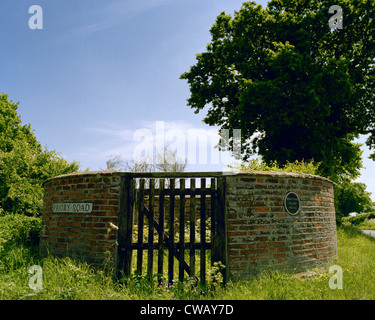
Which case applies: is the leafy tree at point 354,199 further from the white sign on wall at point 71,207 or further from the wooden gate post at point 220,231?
the white sign on wall at point 71,207

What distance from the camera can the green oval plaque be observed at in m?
5.41

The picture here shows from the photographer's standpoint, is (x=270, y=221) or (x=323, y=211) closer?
(x=270, y=221)

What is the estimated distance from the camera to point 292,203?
548cm

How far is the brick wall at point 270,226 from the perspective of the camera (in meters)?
4.79

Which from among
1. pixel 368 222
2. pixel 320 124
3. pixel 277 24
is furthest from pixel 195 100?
pixel 368 222

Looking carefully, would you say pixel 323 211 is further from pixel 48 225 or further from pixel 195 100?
pixel 195 100

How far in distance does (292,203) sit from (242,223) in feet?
4.13

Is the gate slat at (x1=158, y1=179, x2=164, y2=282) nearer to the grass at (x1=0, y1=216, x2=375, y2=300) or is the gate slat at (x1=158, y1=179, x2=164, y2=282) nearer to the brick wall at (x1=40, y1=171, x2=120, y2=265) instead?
the grass at (x1=0, y1=216, x2=375, y2=300)

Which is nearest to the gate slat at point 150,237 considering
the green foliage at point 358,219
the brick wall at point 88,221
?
the brick wall at point 88,221

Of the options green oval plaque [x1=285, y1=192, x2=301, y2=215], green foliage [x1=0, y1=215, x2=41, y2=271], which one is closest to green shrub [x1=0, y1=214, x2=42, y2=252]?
green foliage [x1=0, y1=215, x2=41, y2=271]

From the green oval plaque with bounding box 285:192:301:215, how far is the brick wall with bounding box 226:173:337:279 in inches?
3.2

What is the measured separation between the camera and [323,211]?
632 centimetres

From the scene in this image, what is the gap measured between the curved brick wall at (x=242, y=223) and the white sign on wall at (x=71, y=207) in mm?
38
